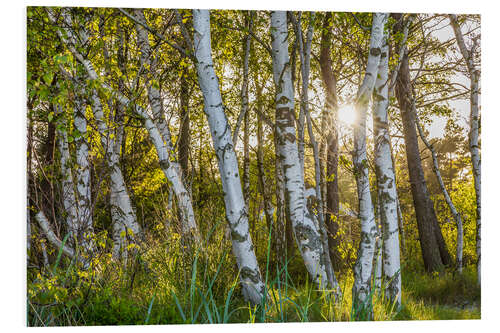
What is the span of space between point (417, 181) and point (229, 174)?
3.26 metres

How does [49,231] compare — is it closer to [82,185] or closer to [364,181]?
[82,185]

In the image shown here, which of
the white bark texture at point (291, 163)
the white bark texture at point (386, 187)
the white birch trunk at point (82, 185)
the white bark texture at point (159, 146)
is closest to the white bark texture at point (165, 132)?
the white bark texture at point (159, 146)

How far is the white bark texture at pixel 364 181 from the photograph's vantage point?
2.50 meters

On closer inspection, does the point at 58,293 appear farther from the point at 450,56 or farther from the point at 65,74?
the point at 450,56

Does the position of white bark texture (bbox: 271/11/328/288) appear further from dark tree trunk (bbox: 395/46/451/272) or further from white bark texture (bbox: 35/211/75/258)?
dark tree trunk (bbox: 395/46/451/272)

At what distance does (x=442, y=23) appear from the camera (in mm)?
3400

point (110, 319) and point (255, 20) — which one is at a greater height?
point (255, 20)

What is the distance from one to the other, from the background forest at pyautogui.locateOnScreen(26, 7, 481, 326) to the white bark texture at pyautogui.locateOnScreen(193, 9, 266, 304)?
1cm

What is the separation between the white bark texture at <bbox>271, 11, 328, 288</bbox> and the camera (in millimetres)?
2682

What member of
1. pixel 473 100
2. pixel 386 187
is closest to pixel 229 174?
pixel 386 187

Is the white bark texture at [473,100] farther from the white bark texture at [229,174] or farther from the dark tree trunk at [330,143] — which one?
the white bark texture at [229,174]

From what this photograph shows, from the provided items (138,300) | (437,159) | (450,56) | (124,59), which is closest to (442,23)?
(450,56)

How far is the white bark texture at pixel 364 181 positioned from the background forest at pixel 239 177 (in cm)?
1
